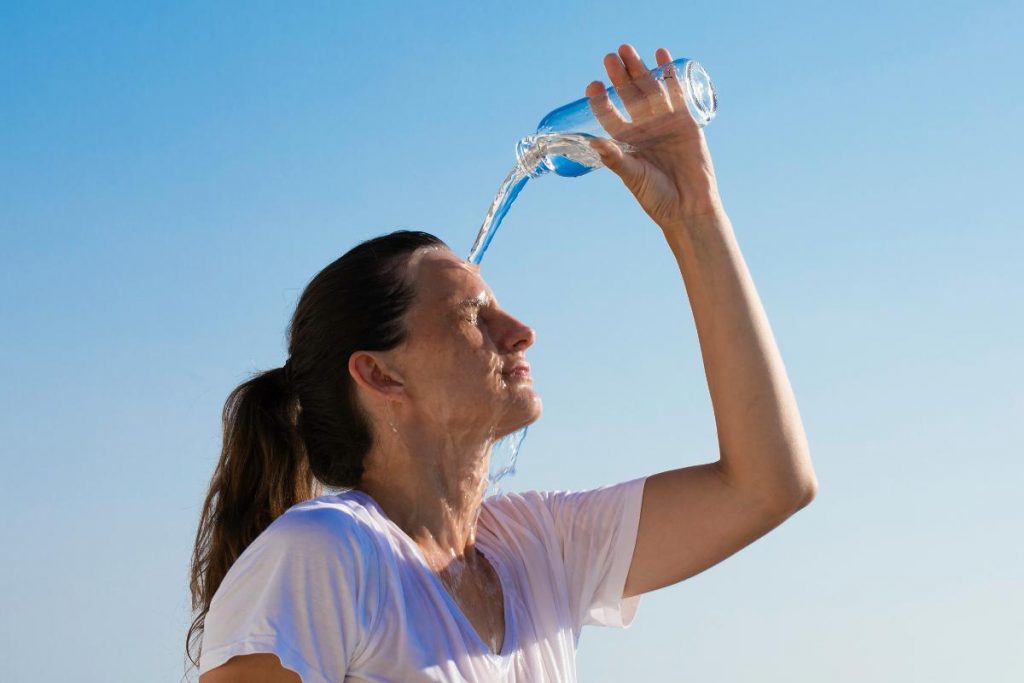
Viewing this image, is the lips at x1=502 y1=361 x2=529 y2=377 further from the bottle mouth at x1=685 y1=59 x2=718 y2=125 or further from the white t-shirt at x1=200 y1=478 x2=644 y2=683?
the bottle mouth at x1=685 y1=59 x2=718 y2=125

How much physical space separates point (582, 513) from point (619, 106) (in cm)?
108

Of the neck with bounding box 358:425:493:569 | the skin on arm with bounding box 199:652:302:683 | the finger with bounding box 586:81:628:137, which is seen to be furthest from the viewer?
the finger with bounding box 586:81:628:137

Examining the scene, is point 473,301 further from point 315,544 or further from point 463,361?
point 315,544

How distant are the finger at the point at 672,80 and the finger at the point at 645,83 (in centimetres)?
5

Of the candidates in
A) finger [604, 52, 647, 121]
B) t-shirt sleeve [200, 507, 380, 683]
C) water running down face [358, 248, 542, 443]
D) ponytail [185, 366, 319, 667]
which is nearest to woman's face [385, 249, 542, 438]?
water running down face [358, 248, 542, 443]

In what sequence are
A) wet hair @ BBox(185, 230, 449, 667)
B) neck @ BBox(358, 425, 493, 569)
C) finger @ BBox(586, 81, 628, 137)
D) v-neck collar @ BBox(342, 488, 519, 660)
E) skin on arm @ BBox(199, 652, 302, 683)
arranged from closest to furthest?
skin on arm @ BBox(199, 652, 302, 683) → v-neck collar @ BBox(342, 488, 519, 660) → neck @ BBox(358, 425, 493, 569) → wet hair @ BBox(185, 230, 449, 667) → finger @ BBox(586, 81, 628, 137)

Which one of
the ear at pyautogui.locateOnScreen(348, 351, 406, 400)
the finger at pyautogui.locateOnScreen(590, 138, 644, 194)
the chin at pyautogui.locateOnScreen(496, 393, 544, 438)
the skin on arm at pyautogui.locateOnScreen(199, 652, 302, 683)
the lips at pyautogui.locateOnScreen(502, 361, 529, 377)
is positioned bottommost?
the skin on arm at pyautogui.locateOnScreen(199, 652, 302, 683)

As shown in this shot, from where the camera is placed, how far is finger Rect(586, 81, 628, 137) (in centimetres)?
313

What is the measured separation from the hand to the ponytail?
1.06 metres

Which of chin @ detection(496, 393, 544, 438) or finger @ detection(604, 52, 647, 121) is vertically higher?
finger @ detection(604, 52, 647, 121)

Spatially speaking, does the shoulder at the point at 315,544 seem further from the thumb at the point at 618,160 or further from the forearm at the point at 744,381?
the thumb at the point at 618,160

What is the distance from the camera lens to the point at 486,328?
3.02 meters

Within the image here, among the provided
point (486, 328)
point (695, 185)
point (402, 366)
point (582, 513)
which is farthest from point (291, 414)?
point (695, 185)

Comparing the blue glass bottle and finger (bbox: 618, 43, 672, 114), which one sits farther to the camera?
the blue glass bottle
